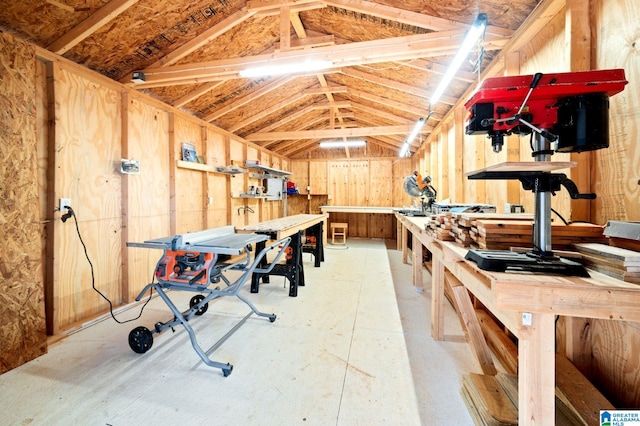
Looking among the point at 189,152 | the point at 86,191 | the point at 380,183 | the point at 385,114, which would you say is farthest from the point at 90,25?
the point at 380,183

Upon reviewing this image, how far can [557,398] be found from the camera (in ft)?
4.23

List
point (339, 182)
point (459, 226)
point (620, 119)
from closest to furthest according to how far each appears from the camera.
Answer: point (620, 119) < point (459, 226) < point (339, 182)

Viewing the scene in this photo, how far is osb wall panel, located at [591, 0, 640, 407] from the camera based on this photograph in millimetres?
1244

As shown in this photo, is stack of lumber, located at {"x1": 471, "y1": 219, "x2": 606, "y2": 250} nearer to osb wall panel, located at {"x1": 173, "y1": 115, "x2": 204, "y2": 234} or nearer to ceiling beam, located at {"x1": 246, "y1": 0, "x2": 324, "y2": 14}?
ceiling beam, located at {"x1": 246, "y1": 0, "x2": 324, "y2": 14}

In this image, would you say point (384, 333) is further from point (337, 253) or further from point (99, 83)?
point (99, 83)

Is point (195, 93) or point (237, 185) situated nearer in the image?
point (195, 93)

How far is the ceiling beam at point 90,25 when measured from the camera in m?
2.20

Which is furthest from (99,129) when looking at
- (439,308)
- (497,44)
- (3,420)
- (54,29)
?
(497,44)

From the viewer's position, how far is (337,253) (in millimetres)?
5922

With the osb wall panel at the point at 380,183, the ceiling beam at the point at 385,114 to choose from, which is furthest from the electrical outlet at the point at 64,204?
the osb wall panel at the point at 380,183

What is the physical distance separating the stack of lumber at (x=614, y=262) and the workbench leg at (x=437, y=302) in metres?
1.20

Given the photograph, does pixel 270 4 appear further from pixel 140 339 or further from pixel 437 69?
pixel 140 339

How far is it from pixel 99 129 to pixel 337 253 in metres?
4.68

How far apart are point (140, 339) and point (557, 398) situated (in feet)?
9.32
